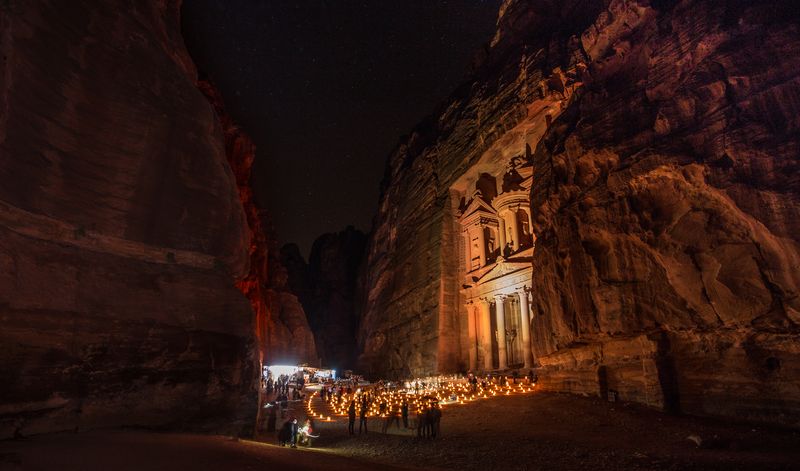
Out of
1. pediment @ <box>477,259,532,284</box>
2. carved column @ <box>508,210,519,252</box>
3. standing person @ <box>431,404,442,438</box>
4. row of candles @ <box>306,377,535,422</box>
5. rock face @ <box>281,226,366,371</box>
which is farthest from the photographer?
Answer: rock face @ <box>281,226,366,371</box>

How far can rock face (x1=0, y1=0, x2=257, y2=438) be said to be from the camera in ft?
28.6

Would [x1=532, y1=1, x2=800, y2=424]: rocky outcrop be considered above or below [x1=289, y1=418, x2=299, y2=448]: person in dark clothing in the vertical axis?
above

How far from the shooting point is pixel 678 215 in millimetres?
14336

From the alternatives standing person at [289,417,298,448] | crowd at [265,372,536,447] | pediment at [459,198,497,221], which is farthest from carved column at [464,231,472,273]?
standing person at [289,417,298,448]

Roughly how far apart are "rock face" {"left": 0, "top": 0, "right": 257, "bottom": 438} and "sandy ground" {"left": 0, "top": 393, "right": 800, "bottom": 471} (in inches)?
42.0

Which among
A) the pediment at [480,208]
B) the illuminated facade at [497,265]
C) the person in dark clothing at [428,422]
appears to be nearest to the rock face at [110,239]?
the person in dark clothing at [428,422]

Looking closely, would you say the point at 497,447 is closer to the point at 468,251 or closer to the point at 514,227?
the point at 514,227

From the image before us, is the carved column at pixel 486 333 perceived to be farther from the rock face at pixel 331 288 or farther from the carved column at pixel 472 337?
the rock face at pixel 331 288

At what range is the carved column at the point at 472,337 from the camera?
116ft

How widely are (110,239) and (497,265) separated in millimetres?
29037

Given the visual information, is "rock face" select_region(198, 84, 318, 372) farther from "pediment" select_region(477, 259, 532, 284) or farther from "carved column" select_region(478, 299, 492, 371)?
"pediment" select_region(477, 259, 532, 284)

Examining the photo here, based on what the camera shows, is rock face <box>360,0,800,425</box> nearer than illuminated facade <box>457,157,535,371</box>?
Yes

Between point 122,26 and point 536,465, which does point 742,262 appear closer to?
point 536,465

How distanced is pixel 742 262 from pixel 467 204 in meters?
28.9
